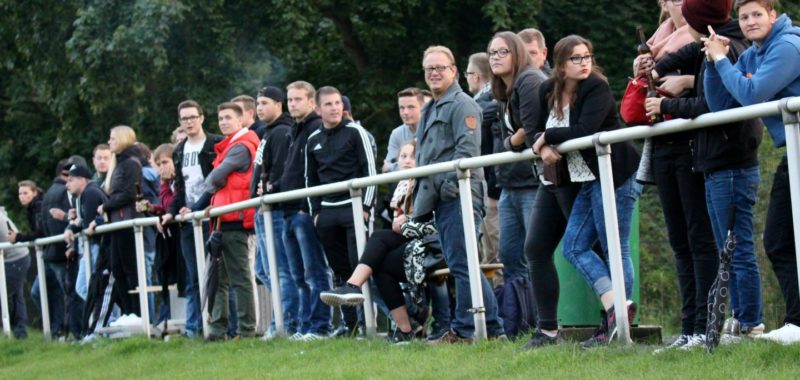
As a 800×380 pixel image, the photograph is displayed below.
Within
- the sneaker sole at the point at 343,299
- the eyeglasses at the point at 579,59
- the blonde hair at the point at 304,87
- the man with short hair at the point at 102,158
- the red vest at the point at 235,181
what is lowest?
the sneaker sole at the point at 343,299

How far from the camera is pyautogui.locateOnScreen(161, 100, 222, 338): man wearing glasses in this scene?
43.4ft

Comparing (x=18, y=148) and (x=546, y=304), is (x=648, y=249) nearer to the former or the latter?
(x=546, y=304)

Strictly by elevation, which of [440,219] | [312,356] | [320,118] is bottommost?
[312,356]

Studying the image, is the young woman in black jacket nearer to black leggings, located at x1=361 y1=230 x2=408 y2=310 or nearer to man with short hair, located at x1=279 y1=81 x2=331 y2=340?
man with short hair, located at x1=279 y1=81 x2=331 y2=340

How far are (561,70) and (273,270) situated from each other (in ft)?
12.8

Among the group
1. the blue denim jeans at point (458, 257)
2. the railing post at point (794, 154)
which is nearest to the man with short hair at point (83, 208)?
the blue denim jeans at point (458, 257)

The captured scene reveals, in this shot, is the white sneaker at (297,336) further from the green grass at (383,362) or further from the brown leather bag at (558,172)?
the brown leather bag at (558,172)

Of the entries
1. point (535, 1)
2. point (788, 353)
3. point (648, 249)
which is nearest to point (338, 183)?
point (788, 353)

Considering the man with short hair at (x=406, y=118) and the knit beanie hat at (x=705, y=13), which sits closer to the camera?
the knit beanie hat at (x=705, y=13)

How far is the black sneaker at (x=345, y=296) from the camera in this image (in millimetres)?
10055

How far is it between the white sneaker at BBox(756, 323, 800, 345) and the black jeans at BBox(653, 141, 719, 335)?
471mm

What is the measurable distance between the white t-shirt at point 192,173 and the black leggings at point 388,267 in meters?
3.46

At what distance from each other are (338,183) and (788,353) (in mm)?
4468

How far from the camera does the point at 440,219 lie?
9.67m
